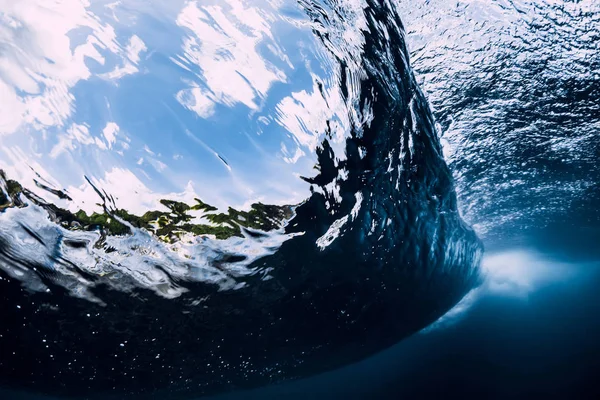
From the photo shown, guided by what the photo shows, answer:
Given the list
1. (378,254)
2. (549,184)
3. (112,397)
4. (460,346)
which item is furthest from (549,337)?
(112,397)

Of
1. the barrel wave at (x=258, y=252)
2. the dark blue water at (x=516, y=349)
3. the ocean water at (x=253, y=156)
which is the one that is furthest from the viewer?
the dark blue water at (x=516, y=349)

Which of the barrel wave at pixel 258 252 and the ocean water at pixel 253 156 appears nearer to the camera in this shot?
the ocean water at pixel 253 156

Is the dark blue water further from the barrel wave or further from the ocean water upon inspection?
the ocean water

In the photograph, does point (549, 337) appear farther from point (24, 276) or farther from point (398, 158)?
point (24, 276)

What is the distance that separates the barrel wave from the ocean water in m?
0.07

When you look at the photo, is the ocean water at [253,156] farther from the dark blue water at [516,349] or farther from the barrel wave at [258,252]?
the dark blue water at [516,349]

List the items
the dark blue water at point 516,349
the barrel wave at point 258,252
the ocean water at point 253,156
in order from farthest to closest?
the dark blue water at point 516,349, the barrel wave at point 258,252, the ocean water at point 253,156

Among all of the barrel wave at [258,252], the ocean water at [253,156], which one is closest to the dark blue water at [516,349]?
the barrel wave at [258,252]

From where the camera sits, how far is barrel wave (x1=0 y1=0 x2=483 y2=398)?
6.38 m

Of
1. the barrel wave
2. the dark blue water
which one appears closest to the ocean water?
the barrel wave

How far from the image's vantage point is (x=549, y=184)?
597 inches

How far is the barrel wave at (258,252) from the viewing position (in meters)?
6.38

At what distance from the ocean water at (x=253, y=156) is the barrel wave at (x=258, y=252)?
65 mm

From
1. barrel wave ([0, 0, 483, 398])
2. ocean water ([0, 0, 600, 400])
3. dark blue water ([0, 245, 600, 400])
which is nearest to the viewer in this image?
ocean water ([0, 0, 600, 400])
